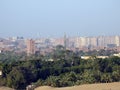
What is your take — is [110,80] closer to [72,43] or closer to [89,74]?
[89,74]

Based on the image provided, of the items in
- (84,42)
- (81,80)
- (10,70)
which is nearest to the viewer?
(81,80)

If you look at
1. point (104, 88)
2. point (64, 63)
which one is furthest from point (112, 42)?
point (104, 88)

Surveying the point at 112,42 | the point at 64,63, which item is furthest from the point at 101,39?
the point at 64,63

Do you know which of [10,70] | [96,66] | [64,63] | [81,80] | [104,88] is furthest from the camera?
→ [64,63]

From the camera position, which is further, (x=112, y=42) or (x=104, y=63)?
(x=112, y=42)

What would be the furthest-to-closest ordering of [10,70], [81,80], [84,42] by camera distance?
[84,42] → [10,70] → [81,80]

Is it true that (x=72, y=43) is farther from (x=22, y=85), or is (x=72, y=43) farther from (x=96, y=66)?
(x=22, y=85)

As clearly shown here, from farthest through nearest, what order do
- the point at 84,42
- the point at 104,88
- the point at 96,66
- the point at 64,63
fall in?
the point at 84,42
the point at 64,63
the point at 96,66
the point at 104,88

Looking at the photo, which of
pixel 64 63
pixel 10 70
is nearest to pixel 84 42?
pixel 64 63

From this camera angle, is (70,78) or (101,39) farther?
(101,39)
